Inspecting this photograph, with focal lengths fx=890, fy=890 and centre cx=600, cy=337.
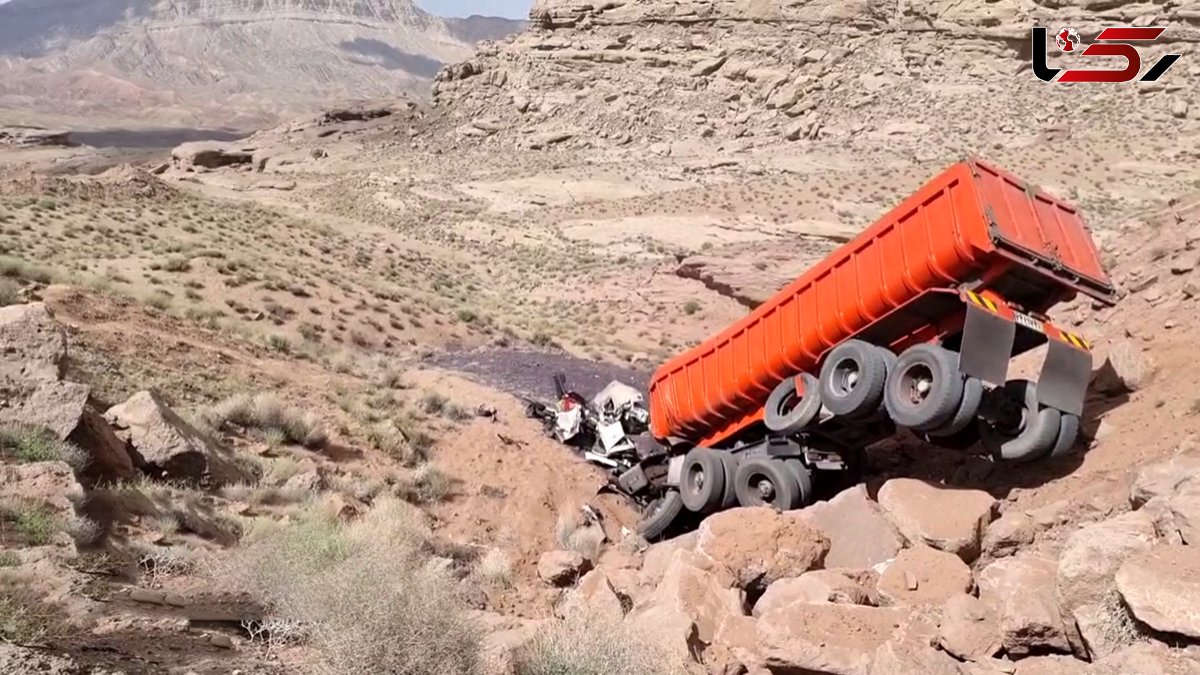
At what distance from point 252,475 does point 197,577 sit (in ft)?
11.5

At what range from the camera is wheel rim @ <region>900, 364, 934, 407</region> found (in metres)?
9.01

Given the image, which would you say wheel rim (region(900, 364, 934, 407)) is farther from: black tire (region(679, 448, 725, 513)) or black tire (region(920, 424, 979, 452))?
black tire (region(679, 448, 725, 513))

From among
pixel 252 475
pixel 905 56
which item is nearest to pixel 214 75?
pixel 905 56

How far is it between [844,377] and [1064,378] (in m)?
2.14

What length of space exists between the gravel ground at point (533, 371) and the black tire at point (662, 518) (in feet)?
16.7

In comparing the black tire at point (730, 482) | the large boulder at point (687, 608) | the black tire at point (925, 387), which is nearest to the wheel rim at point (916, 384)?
the black tire at point (925, 387)

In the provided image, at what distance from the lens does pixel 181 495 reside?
8109 millimetres

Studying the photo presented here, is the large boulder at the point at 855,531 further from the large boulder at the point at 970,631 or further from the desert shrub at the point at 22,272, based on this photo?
the desert shrub at the point at 22,272

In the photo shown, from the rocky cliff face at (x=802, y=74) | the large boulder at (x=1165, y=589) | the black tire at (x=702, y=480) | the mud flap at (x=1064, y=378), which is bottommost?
the black tire at (x=702, y=480)

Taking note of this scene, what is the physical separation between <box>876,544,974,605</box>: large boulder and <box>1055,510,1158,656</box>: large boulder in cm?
119

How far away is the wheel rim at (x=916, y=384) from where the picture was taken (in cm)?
901

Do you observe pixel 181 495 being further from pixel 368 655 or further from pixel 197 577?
pixel 368 655

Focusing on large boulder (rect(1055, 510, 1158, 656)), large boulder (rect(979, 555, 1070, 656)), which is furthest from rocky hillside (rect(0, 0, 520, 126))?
large boulder (rect(1055, 510, 1158, 656))

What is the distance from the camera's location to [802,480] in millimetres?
10242
